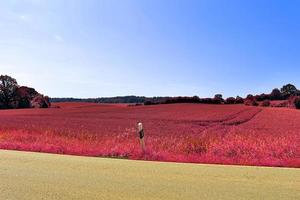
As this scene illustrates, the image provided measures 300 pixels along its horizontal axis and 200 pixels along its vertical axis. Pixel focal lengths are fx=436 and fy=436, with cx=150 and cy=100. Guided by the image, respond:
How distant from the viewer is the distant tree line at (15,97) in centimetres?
10841

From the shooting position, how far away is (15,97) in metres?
111

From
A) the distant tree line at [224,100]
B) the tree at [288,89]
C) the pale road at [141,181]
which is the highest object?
the tree at [288,89]

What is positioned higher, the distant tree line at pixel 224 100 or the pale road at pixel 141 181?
the distant tree line at pixel 224 100

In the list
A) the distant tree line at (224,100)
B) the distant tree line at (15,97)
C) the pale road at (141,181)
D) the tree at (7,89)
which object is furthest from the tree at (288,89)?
the pale road at (141,181)

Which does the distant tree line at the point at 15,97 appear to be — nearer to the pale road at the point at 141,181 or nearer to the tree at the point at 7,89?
the tree at the point at 7,89

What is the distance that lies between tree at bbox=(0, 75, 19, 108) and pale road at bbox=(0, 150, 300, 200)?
343 ft

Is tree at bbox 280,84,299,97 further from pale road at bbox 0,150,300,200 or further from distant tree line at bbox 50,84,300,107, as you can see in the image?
pale road at bbox 0,150,300,200

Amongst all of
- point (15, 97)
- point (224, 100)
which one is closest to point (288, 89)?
point (224, 100)

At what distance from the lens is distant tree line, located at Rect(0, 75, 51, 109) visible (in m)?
108

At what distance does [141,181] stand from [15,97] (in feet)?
358

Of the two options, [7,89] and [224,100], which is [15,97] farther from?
Answer: [224,100]

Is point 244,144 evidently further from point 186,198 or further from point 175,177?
point 186,198

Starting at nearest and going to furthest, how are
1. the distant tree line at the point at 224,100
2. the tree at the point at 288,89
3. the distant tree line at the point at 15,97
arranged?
the distant tree line at the point at 224,100 → the distant tree line at the point at 15,97 → the tree at the point at 288,89

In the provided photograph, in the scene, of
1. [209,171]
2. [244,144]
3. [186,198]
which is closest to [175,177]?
[209,171]
